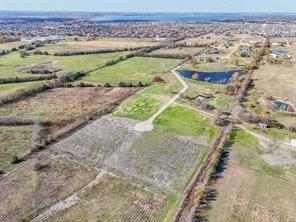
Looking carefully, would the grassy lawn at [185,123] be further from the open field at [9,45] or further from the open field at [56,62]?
the open field at [9,45]

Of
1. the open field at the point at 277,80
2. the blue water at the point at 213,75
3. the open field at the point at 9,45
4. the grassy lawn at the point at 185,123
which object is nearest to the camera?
the grassy lawn at the point at 185,123

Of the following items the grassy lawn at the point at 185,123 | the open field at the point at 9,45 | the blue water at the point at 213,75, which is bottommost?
the open field at the point at 9,45

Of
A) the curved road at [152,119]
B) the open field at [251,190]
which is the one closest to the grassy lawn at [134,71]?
the curved road at [152,119]

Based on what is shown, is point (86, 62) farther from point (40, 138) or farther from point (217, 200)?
→ point (217, 200)

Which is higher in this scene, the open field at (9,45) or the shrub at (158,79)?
the shrub at (158,79)

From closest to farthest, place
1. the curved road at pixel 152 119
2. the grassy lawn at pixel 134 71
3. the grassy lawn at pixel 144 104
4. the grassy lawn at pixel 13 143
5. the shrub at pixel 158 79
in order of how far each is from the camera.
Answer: the grassy lawn at pixel 13 143 < the curved road at pixel 152 119 < the grassy lawn at pixel 144 104 < the shrub at pixel 158 79 < the grassy lawn at pixel 134 71

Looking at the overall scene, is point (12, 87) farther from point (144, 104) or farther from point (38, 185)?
point (38, 185)

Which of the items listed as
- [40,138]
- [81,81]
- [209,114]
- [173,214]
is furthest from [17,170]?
[81,81]
